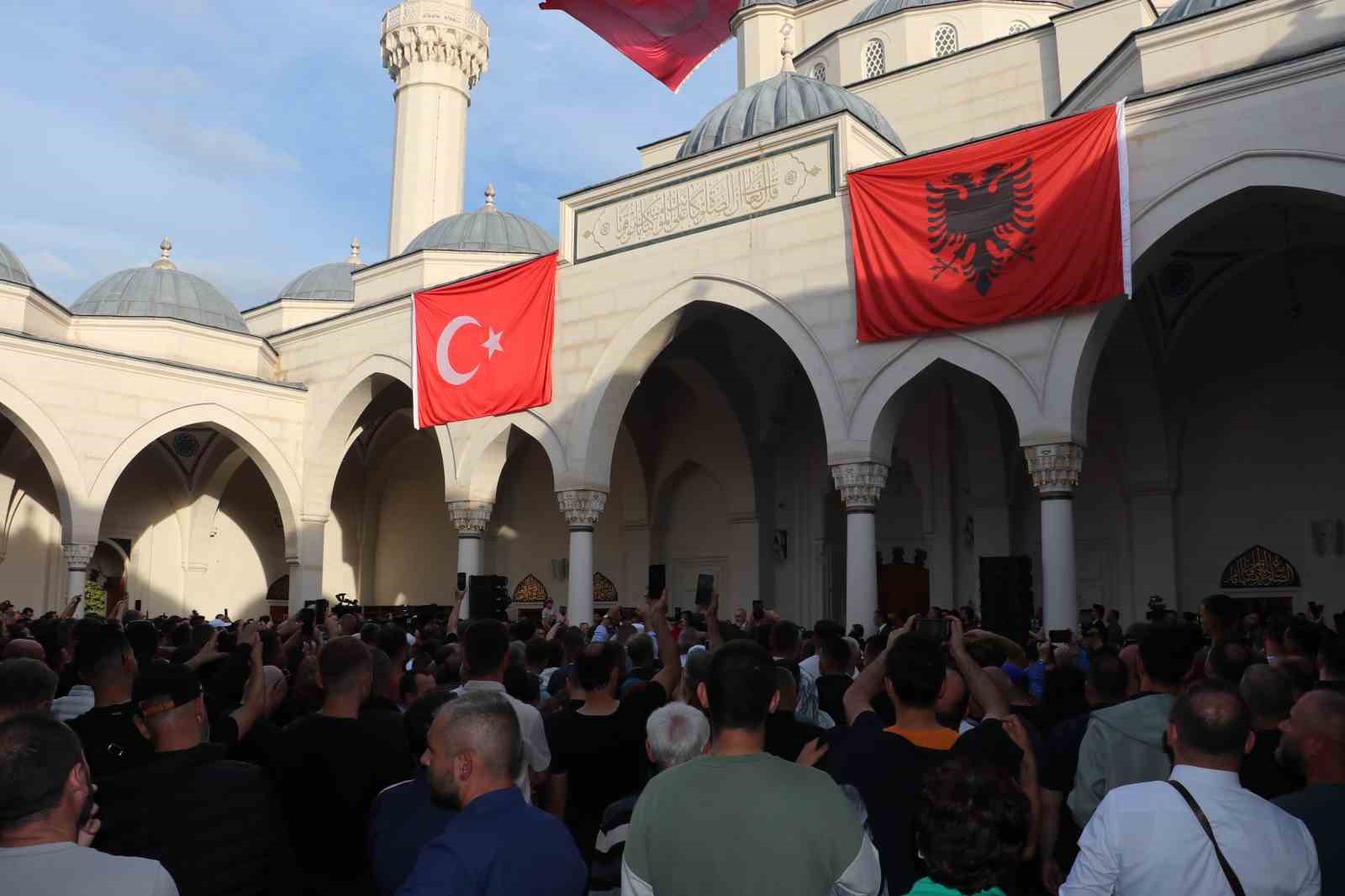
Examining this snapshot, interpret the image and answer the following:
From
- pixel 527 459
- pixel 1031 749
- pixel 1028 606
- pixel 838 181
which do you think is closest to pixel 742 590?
pixel 527 459

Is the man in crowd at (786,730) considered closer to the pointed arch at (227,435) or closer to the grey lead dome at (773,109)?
the grey lead dome at (773,109)

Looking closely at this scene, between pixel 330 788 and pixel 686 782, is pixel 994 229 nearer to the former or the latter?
pixel 330 788

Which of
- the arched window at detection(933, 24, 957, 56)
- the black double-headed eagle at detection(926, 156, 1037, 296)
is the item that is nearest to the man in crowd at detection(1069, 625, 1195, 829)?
the black double-headed eagle at detection(926, 156, 1037, 296)

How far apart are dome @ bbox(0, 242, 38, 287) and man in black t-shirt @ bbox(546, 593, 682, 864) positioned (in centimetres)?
1653

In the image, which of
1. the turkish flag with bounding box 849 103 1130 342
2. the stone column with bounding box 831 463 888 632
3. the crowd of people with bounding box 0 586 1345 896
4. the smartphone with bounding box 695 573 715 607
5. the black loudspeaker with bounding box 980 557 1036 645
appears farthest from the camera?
the stone column with bounding box 831 463 888 632

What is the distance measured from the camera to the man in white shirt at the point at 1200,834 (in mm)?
2152

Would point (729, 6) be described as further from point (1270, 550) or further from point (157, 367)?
point (1270, 550)

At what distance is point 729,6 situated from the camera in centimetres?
1888

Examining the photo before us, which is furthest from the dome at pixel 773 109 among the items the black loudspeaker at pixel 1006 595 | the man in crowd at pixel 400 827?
the man in crowd at pixel 400 827

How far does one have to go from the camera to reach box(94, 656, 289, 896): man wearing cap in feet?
7.61

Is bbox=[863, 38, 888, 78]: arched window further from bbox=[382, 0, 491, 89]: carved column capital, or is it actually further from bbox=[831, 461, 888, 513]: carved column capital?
bbox=[382, 0, 491, 89]: carved column capital

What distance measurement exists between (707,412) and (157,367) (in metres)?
8.13

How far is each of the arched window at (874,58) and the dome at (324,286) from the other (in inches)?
443

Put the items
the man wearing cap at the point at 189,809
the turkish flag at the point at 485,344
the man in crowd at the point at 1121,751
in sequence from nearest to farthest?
the man wearing cap at the point at 189,809 → the man in crowd at the point at 1121,751 → the turkish flag at the point at 485,344
